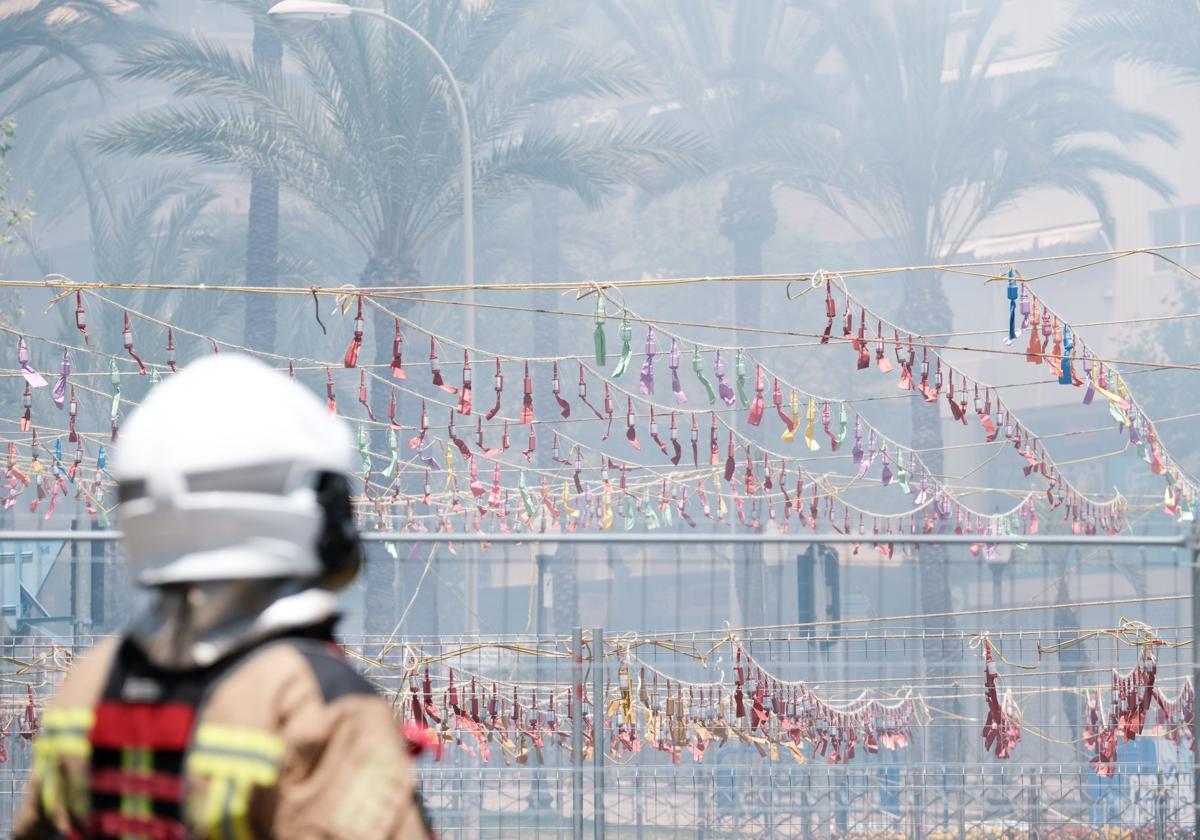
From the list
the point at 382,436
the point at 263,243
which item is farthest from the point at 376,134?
the point at 382,436

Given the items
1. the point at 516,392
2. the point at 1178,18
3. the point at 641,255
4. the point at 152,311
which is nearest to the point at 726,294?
the point at 641,255

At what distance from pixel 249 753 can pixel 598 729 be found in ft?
9.70

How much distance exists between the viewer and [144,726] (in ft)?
5.92

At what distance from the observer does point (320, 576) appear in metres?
1.84

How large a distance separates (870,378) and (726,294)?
6141mm

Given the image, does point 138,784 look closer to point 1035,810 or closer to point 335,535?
point 335,535

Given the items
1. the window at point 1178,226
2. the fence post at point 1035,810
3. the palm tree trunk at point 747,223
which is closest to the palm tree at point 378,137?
the palm tree trunk at point 747,223

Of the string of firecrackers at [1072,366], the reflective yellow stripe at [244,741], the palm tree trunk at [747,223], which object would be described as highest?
the palm tree trunk at [747,223]

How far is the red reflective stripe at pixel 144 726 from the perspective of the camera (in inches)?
70.2

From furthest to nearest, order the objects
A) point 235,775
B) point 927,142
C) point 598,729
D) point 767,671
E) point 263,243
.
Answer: point 927,142 → point 263,243 → point 767,671 → point 598,729 → point 235,775

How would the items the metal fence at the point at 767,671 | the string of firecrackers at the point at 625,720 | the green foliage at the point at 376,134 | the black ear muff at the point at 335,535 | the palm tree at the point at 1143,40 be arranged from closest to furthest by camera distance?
1. the black ear muff at the point at 335,535
2. the metal fence at the point at 767,671
3. the string of firecrackers at the point at 625,720
4. the green foliage at the point at 376,134
5. the palm tree at the point at 1143,40

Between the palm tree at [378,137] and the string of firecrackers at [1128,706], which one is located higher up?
the palm tree at [378,137]

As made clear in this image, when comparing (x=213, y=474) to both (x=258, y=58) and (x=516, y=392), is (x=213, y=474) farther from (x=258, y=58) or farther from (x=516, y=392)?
(x=516, y=392)

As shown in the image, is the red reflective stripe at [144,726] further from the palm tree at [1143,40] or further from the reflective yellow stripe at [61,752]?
the palm tree at [1143,40]
